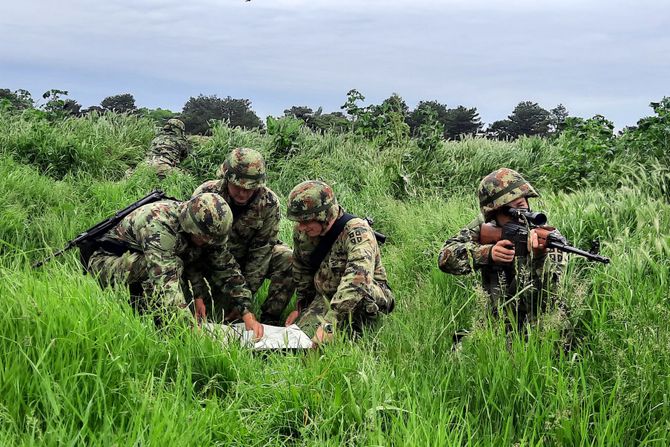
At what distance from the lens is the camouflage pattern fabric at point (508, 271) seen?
11.2ft

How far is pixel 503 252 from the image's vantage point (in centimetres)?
364

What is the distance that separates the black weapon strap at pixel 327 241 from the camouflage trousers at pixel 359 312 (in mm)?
303

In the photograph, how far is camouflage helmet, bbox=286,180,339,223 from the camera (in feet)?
14.2

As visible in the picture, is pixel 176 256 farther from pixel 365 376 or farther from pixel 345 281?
pixel 365 376

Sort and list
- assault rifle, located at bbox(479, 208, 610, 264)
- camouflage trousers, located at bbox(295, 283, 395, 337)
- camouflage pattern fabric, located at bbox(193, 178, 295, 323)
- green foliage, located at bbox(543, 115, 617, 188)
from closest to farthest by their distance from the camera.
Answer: assault rifle, located at bbox(479, 208, 610, 264)
camouflage trousers, located at bbox(295, 283, 395, 337)
camouflage pattern fabric, located at bbox(193, 178, 295, 323)
green foliage, located at bbox(543, 115, 617, 188)

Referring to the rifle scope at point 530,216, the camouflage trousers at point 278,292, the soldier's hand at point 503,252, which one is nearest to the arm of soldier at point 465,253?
the soldier's hand at point 503,252

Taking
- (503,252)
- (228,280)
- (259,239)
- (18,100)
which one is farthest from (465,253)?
(18,100)

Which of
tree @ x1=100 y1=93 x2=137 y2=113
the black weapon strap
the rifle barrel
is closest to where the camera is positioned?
the rifle barrel

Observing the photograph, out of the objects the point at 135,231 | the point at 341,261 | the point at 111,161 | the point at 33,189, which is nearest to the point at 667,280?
the point at 341,261

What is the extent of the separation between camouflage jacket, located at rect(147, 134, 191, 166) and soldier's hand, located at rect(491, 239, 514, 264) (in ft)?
21.6

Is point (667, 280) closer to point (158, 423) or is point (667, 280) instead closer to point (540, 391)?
point (540, 391)

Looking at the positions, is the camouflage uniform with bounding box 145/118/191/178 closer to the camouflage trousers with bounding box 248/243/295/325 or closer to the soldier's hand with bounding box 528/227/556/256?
the camouflage trousers with bounding box 248/243/295/325

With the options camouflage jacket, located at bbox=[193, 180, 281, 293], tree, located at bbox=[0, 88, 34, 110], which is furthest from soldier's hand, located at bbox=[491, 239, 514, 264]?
tree, located at bbox=[0, 88, 34, 110]

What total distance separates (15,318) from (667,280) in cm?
378
